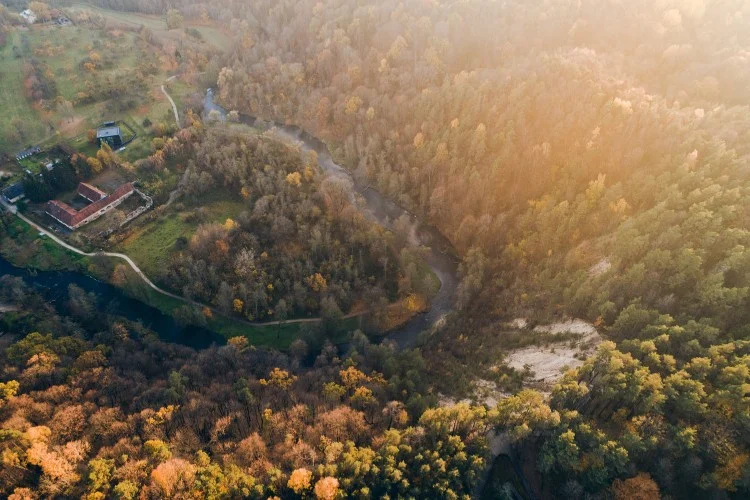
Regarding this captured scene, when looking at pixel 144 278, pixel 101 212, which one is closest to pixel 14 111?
pixel 101 212

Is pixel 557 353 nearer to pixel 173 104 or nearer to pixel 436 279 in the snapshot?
pixel 436 279

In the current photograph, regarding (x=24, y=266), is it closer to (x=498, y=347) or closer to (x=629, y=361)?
(x=498, y=347)

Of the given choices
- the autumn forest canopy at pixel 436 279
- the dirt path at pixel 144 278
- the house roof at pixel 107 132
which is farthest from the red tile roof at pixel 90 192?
the house roof at pixel 107 132

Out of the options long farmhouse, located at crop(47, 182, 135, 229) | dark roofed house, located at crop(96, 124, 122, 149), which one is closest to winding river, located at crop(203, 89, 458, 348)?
dark roofed house, located at crop(96, 124, 122, 149)

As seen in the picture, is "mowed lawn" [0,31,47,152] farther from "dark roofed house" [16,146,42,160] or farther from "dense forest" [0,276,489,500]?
"dense forest" [0,276,489,500]

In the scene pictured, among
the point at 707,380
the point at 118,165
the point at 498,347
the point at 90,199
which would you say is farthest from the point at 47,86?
the point at 707,380

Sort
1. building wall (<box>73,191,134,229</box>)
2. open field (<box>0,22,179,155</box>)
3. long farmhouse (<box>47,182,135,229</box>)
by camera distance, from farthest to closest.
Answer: open field (<box>0,22,179,155</box>)
building wall (<box>73,191,134,229</box>)
long farmhouse (<box>47,182,135,229</box>)
